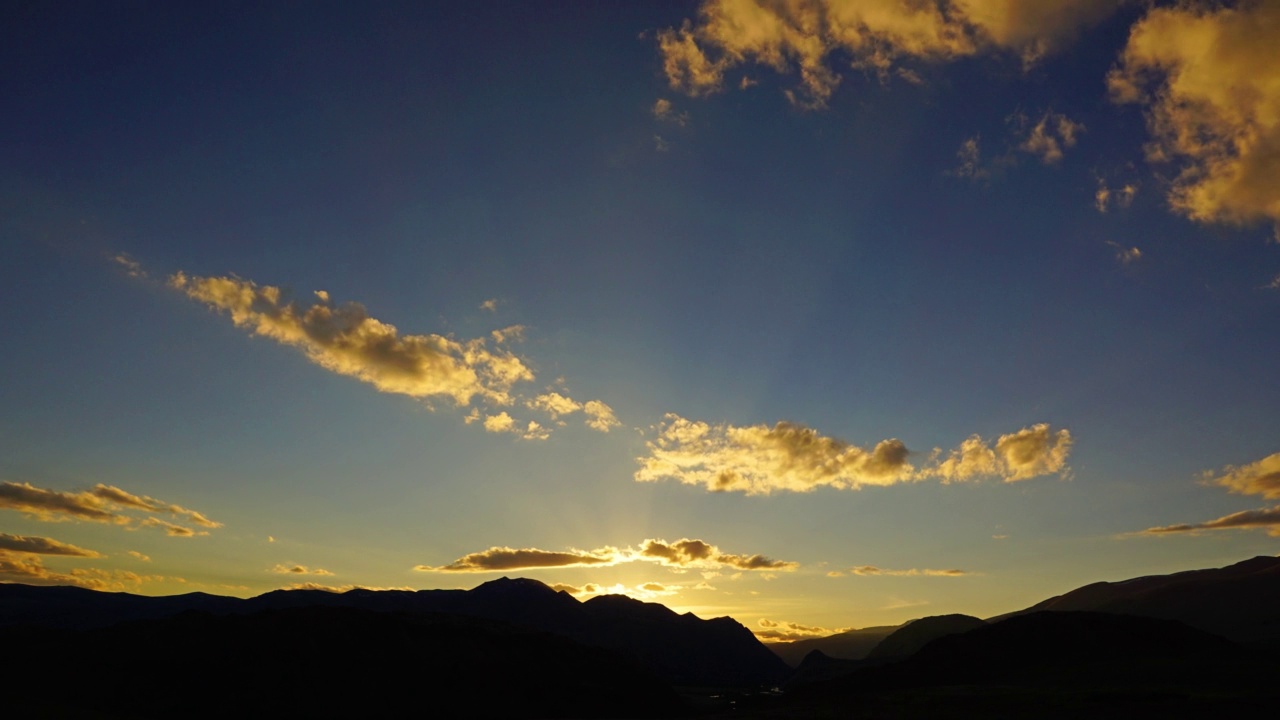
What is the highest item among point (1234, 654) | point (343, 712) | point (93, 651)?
point (1234, 654)

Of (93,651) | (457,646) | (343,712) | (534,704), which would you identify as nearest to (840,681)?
(534,704)

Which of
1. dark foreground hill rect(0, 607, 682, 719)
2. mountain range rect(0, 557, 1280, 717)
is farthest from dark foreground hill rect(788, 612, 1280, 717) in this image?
dark foreground hill rect(0, 607, 682, 719)

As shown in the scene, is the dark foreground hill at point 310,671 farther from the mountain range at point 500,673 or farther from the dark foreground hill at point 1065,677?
the dark foreground hill at point 1065,677

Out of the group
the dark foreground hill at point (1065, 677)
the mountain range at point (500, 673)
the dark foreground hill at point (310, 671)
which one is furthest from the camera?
the dark foreground hill at point (310, 671)

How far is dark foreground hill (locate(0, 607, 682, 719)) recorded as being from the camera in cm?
10469

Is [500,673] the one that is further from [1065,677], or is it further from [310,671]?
[1065,677]

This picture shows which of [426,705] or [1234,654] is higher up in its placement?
[1234,654]

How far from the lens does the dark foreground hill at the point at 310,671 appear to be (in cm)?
10469

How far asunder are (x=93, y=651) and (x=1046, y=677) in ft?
521

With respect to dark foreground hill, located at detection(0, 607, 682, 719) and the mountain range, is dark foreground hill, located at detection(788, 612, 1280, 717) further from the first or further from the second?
dark foreground hill, located at detection(0, 607, 682, 719)

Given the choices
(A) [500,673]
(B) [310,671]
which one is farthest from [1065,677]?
(B) [310,671]

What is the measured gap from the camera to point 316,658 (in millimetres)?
120062

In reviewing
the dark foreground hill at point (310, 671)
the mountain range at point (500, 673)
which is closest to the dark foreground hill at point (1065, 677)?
the mountain range at point (500, 673)

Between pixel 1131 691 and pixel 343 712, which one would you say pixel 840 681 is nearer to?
pixel 1131 691
